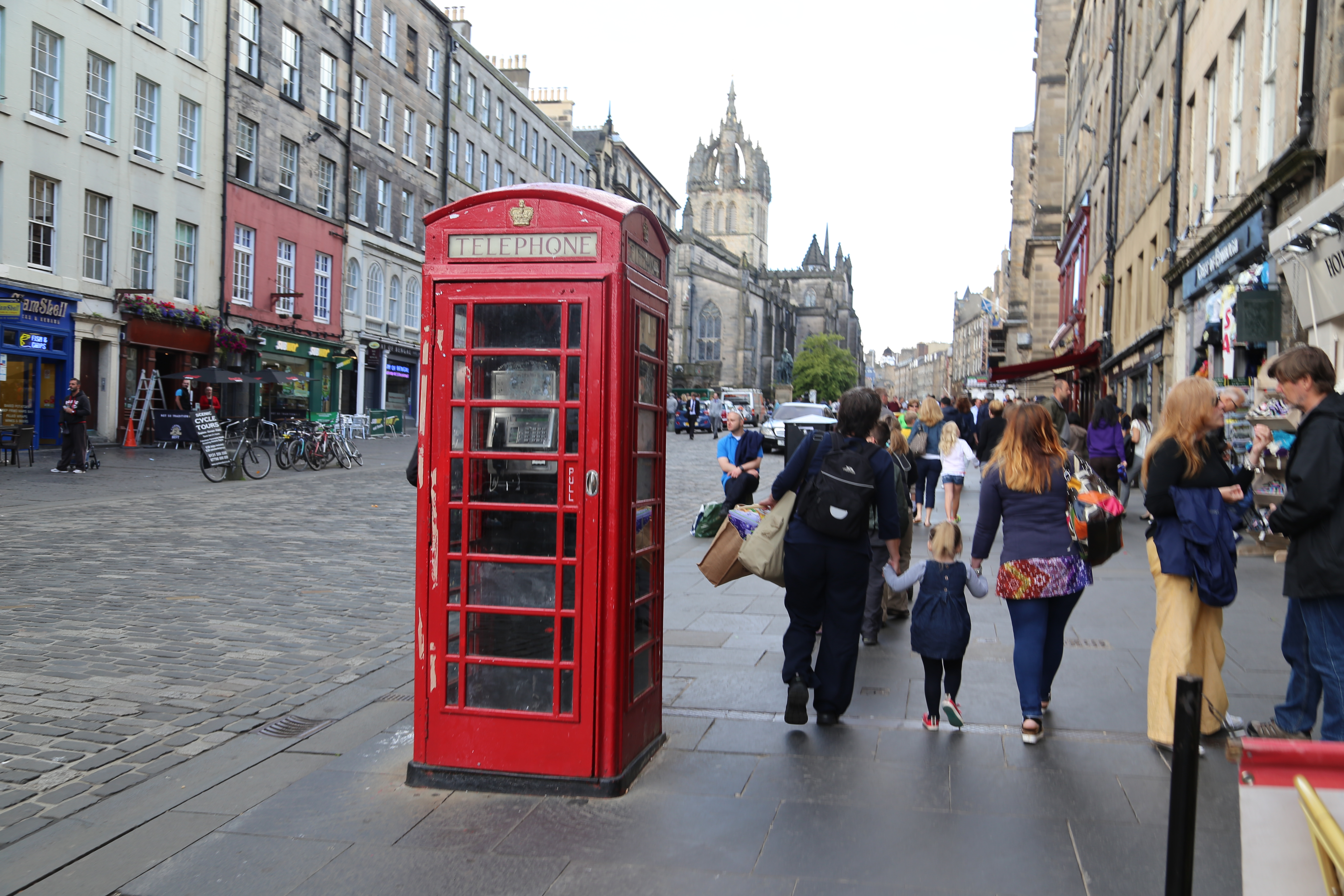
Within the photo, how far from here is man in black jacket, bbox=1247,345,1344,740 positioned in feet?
14.1

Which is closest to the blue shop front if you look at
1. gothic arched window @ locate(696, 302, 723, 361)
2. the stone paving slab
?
the stone paving slab

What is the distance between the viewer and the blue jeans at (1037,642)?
509cm

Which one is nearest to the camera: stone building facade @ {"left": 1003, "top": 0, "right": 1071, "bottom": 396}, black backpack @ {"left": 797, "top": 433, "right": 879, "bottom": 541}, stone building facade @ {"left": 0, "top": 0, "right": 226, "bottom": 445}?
black backpack @ {"left": 797, "top": 433, "right": 879, "bottom": 541}

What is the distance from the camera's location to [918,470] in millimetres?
13547

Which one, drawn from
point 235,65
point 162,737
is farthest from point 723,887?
point 235,65

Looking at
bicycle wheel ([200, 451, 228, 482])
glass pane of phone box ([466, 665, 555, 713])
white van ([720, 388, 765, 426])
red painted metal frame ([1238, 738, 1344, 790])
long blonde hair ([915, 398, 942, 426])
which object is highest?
white van ([720, 388, 765, 426])

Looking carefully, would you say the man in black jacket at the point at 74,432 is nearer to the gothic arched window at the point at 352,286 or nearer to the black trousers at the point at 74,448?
the black trousers at the point at 74,448

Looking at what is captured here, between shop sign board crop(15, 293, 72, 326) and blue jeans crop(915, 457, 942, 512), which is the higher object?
shop sign board crop(15, 293, 72, 326)

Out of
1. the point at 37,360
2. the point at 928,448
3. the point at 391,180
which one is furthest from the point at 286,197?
the point at 928,448

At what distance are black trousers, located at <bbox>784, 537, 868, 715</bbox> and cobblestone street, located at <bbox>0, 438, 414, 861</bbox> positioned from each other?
2608 millimetres

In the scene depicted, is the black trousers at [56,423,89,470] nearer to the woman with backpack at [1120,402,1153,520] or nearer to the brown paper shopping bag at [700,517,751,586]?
the brown paper shopping bag at [700,517,751,586]

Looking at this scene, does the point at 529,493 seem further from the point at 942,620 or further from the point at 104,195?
the point at 104,195

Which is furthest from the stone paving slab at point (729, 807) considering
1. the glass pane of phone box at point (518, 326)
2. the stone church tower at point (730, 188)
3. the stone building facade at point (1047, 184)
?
the stone church tower at point (730, 188)

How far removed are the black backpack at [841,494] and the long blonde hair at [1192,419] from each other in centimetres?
127
